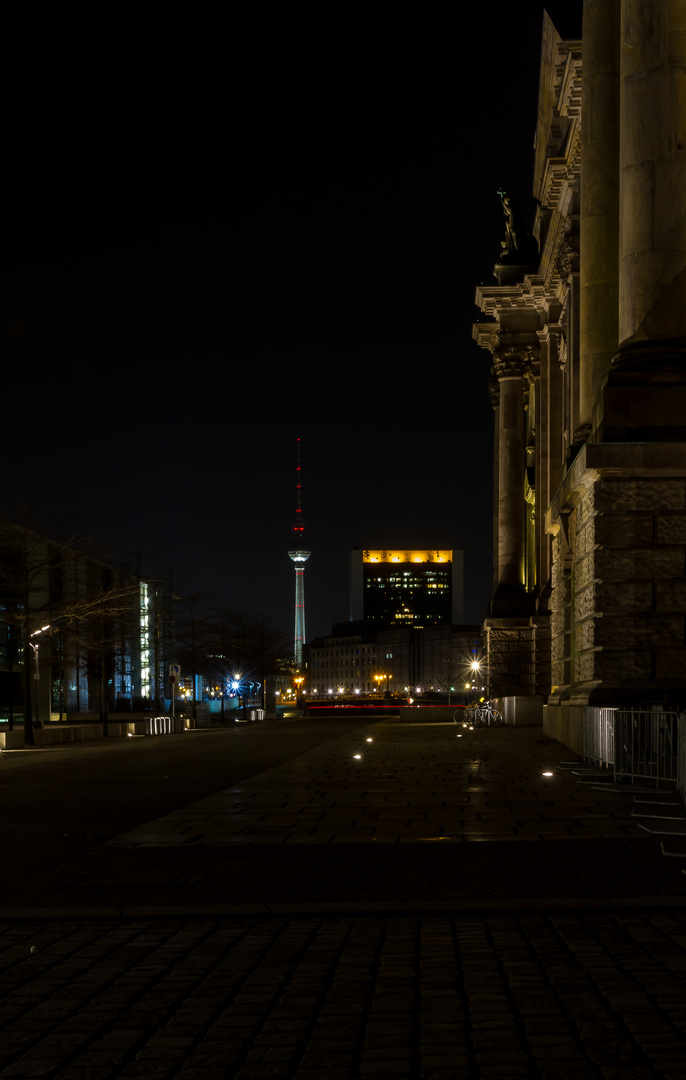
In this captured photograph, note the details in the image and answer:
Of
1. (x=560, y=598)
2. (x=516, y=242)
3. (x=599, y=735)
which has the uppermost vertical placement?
(x=516, y=242)

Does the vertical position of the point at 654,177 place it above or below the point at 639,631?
above

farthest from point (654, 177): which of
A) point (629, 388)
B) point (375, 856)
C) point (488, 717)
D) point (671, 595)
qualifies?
point (488, 717)

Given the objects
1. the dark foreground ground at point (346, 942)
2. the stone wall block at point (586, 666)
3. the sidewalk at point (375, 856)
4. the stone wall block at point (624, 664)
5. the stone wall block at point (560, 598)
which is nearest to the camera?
the dark foreground ground at point (346, 942)

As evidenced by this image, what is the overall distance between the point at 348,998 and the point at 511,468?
149 feet

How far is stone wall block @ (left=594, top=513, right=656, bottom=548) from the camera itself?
18.3 m

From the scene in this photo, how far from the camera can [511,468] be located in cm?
5094

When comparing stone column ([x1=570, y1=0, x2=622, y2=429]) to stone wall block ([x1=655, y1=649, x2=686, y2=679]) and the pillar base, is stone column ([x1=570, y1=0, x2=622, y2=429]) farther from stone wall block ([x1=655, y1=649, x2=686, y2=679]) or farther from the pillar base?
stone wall block ([x1=655, y1=649, x2=686, y2=679])

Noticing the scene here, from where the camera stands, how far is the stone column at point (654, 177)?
61.3 feet

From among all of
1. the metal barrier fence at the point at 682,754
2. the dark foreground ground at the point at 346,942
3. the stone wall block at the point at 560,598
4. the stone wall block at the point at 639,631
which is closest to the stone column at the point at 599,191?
the stone wall block at the point at 560,598

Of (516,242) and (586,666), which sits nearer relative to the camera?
(586,666)

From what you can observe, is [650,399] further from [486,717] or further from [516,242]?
[516,242]

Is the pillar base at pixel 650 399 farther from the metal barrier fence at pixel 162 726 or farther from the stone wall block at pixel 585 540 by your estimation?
the metal barrier fence at pixel 162 726

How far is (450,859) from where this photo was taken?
34.2ft

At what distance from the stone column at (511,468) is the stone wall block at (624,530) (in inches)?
1225
